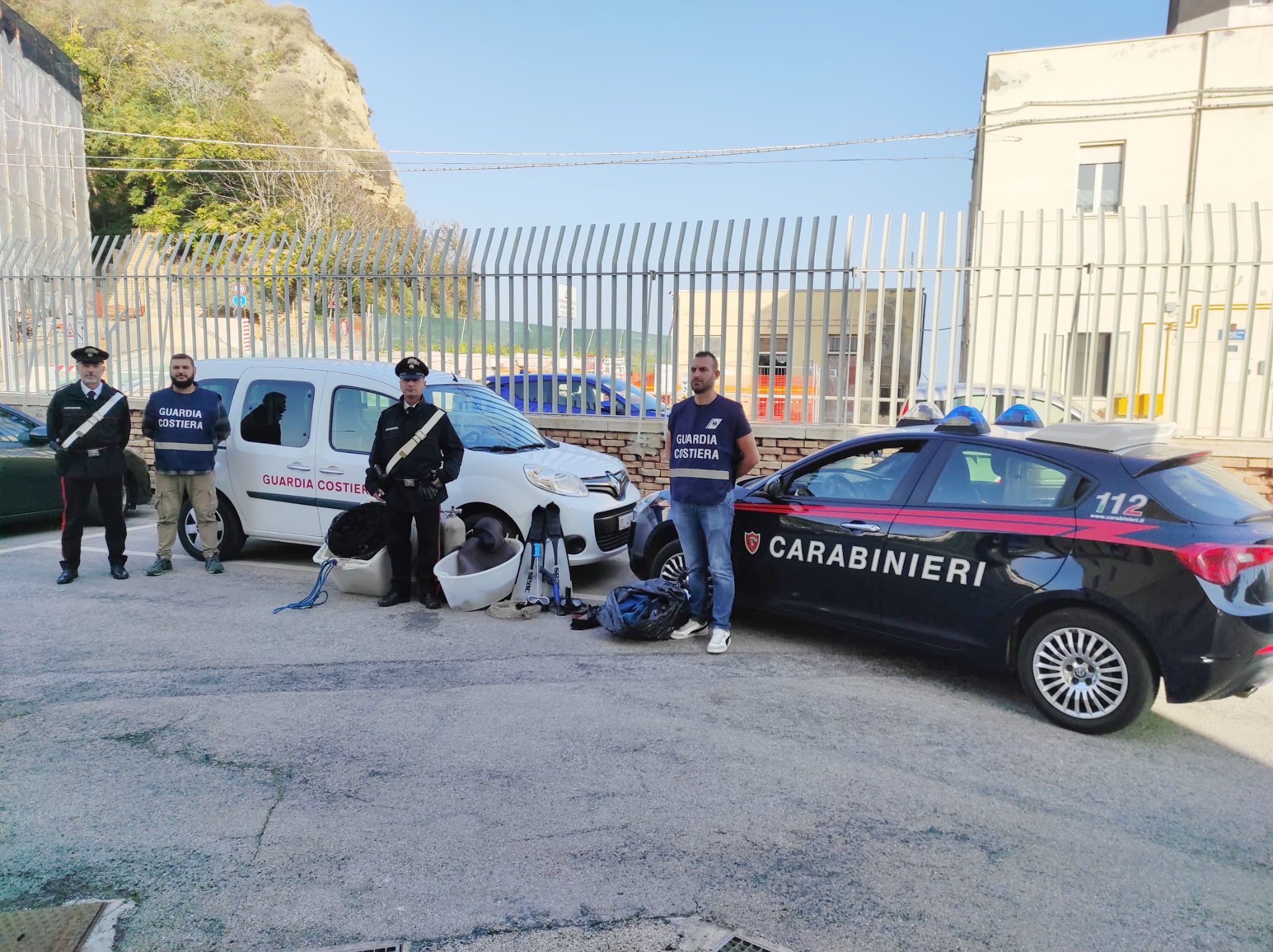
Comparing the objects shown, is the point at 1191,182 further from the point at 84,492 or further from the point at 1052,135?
the point at 84,492

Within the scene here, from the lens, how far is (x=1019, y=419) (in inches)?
237

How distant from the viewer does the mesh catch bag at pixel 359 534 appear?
6543 mm

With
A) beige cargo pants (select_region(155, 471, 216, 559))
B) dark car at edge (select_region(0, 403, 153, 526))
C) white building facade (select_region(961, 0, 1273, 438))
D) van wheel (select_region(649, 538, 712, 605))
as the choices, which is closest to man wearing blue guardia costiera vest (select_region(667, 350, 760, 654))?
van wheel (select_region(649, 538, 712, 605))

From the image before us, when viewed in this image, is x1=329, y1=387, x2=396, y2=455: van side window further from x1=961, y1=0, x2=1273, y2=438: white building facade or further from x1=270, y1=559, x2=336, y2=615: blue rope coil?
x1=961, y1=0, x2=1273, y2=438: white building facade

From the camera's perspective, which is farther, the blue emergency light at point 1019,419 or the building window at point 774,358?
the building window at point 774,358

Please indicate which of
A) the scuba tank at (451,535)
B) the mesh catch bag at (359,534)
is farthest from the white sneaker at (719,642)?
the mesh catch bag at (359,534)

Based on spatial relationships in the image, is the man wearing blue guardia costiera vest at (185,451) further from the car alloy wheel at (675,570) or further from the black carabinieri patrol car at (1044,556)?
the black carabinieri patrol car at (1044,556)

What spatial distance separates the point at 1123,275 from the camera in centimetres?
860

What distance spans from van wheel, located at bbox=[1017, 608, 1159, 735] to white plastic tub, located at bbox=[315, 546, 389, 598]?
14.6 feet

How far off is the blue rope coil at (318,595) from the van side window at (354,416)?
108 cm

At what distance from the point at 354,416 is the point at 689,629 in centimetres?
348

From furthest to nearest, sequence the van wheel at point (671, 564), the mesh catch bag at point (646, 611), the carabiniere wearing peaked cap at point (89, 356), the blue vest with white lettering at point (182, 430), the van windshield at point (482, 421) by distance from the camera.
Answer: the van windshield at point (482, 421), the blue vest with white lettering at point (182, 430), the carabiniere wearing peaked cap at point (89, 356), the van wheel at point (671, 564), the mesh catch bag at point (646, 611)

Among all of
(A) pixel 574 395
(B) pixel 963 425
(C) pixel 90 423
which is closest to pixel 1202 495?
(B) pixel 963 425

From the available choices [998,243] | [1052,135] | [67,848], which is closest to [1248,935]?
[67,848]
